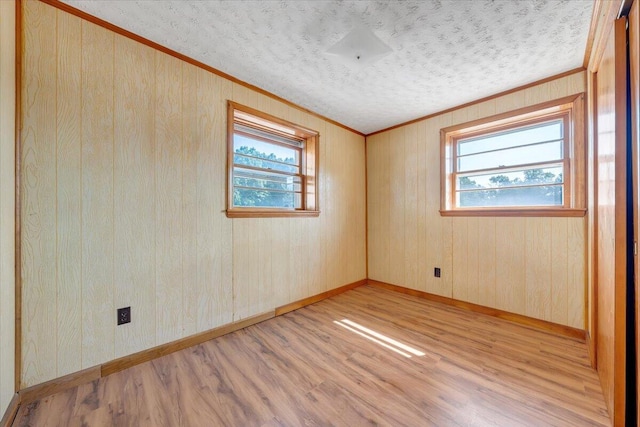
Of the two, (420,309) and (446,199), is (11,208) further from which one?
(446,199)

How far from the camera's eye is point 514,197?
8.59 feet

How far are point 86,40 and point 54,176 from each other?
36.5 inches

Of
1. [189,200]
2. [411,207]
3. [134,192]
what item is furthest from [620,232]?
[134,192]

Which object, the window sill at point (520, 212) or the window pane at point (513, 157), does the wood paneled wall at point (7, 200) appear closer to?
the window sill at point (520, 212)

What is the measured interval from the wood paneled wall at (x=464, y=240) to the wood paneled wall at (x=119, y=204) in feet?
6.19

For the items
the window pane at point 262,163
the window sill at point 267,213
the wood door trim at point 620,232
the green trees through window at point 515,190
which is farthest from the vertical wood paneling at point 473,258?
the window pane at point 262,163

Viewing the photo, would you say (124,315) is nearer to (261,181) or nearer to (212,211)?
(212,211)

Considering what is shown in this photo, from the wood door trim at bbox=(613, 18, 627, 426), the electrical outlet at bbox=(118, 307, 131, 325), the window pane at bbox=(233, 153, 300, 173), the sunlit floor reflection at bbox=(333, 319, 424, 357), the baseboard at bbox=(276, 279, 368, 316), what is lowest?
the sunlit floor reflection at bbox=(333, 319, 424, 357)

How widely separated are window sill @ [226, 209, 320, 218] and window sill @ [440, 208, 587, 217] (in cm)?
168

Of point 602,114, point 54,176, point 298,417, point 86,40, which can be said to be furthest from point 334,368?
point 86,40

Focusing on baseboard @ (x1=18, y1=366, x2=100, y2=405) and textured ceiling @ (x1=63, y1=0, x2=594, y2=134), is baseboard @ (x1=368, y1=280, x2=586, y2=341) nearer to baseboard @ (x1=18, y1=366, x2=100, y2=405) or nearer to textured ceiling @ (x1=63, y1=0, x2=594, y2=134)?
textured ceiling @ (x1=63, y1=0, x2=594, y2=134)

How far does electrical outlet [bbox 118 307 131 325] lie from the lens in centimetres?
175

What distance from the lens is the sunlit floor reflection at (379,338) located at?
1.98 meters

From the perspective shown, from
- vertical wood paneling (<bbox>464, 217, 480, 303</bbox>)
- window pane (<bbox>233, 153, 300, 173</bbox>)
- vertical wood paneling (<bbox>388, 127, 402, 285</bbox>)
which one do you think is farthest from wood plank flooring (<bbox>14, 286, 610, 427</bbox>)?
window pane (<bbox>233, 153, 300, 173</bbox>)
